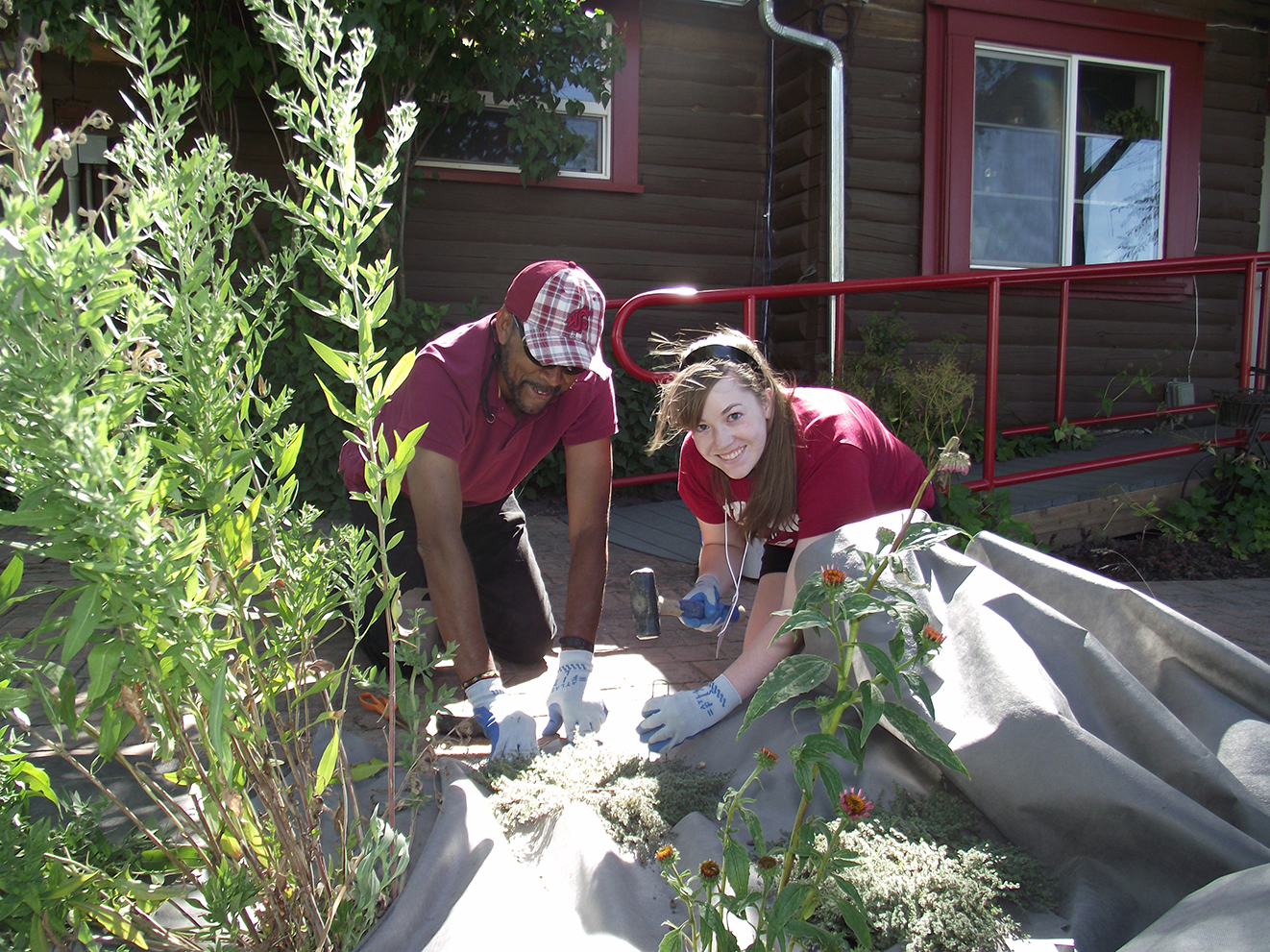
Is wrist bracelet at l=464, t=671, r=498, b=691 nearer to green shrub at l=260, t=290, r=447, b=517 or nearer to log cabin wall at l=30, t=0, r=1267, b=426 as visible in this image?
green shrub at l=260, t=290, r=447, b=517

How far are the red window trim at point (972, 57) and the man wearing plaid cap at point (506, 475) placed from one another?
4.14 m

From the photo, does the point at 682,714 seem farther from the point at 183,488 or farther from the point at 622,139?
the point at 622,139

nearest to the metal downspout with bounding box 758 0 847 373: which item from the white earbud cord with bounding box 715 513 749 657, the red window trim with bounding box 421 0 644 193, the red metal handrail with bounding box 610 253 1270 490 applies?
the red window trim with bounding box 421 0 644 193

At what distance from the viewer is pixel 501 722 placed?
6.75ft

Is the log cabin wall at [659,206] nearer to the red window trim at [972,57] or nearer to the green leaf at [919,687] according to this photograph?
the red window trim at [972,57]

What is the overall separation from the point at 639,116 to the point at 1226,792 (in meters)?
5.68

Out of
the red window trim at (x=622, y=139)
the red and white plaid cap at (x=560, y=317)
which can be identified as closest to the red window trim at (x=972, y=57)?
the red window trim at (x=622, y=139)

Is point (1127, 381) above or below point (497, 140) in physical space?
below

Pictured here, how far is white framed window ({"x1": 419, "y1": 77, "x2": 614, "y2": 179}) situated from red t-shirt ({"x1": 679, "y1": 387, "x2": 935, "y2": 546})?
365 cm

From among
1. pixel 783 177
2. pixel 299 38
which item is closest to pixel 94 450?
pixel 299 38

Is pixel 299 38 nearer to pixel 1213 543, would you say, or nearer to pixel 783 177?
pixel 1213 543

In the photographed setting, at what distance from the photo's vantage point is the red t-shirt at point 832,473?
7.36ft

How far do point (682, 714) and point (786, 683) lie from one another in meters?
1.16

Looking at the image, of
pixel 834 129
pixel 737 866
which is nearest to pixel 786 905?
pixel 737 866
